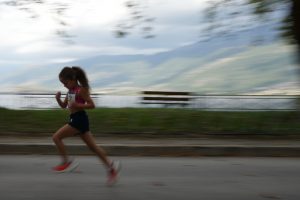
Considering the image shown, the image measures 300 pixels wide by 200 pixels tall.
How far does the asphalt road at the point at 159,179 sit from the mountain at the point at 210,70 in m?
2.62

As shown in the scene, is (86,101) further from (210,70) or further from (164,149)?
(210,70)

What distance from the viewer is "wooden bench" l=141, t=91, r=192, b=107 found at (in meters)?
17.8

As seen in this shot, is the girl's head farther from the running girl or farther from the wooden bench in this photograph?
the wooden bench

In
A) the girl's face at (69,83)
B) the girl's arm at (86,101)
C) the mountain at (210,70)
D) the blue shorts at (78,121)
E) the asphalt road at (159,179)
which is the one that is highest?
the girl's face at (69,83)

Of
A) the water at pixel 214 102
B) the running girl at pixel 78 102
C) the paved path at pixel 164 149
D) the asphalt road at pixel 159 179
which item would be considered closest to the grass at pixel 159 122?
the water at pixel 214 102

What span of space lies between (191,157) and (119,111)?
5008 millimetres

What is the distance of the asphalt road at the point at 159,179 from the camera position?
6297 millimetres

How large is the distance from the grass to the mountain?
108 cm

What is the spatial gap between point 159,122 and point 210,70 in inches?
422

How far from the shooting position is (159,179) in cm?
739

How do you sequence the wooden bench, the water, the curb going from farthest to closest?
Answer: the wooden bench → the water → the curb

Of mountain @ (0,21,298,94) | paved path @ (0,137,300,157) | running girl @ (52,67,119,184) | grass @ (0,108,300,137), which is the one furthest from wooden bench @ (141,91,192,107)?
running girl @ (52,67,119,184)

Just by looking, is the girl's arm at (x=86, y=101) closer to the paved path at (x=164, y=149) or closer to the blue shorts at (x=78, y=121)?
the blue shorts at (x=78, y=121)

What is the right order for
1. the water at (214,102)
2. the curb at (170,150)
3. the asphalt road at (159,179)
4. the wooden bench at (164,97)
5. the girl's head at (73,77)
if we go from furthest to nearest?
the wooden bench at (164,97)
the water at (214,102)
the curb at (170,150)
the girl's head at (73,77)
the asphalt road at (159,179)
